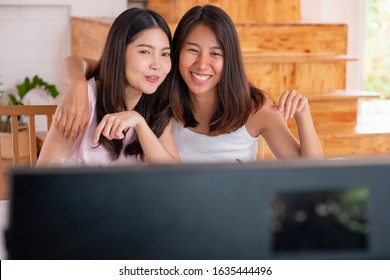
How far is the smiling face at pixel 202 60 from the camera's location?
192 cm

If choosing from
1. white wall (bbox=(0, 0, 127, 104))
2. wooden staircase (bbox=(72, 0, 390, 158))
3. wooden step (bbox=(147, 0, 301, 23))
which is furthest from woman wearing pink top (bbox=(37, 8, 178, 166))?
white wall (bbox=(0, 0, 127, 104))

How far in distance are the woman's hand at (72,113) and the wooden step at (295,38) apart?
2127 millimetres

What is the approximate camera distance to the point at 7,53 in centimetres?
455

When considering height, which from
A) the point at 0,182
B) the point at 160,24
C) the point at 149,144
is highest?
the point at 160,24

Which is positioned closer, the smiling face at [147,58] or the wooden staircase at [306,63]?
the smiling face at [147,58]

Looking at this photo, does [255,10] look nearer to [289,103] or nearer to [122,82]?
[122,82]

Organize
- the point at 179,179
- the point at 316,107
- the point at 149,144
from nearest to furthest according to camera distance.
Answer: the point at 179,179, the point at 149,144, the point at 316,107

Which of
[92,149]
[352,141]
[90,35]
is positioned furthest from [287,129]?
[90,35]

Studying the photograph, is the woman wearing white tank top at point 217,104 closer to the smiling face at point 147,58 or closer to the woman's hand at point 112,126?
the smiling face at point 147,58

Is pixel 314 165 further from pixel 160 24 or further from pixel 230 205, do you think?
pixel 160 24

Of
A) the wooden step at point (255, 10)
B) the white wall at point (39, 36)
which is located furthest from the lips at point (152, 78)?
the white wall at point (39, 36)
